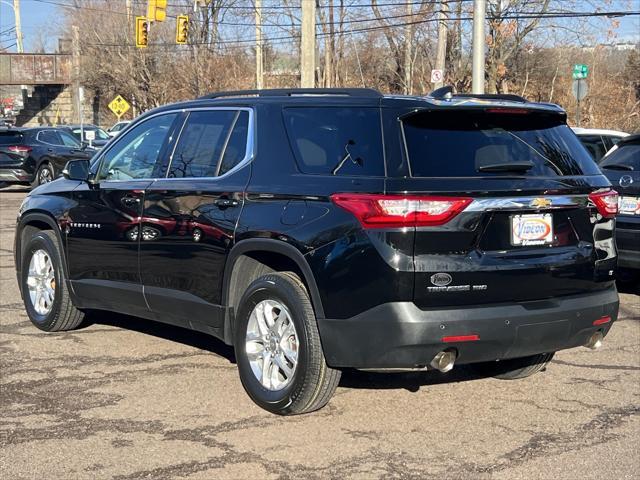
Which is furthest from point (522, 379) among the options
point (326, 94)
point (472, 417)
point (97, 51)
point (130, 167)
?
point (97, 51)

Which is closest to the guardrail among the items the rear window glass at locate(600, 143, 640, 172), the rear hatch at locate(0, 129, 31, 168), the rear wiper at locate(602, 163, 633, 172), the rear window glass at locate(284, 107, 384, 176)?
the rear hatch at locate(0, 129, 31, 168)

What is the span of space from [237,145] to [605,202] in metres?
2.29

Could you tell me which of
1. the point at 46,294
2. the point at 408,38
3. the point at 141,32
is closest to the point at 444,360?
the point at 46,294

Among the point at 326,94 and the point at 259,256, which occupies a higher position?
the point at 326,94

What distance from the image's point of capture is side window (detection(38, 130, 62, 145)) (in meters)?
24.2

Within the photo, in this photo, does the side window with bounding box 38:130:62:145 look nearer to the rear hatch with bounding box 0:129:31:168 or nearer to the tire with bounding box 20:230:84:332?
the rear hatch with bounding box 0:129:31:168

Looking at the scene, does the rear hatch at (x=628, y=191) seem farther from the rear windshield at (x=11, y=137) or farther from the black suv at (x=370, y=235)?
the rear windshield at (x=11, y=137)

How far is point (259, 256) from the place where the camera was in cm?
545

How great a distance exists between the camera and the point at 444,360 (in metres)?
4.82

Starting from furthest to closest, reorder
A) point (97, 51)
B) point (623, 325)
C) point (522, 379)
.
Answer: point (97, 51)
point (623, 325)
point (522, 379)

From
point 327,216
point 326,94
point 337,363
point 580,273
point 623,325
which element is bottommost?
point 623,325

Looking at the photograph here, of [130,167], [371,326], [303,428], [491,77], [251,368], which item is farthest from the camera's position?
[491,77]

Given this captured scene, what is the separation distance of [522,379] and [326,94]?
2395mm

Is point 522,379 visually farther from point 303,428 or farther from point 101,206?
point 101,206
